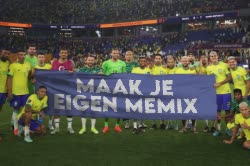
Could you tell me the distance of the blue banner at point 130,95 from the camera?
7.88 meters

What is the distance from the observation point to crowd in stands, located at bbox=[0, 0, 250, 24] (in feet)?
158

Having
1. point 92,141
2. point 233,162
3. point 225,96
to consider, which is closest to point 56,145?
point 92,141

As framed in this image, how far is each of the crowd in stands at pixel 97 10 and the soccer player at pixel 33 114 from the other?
40.6m

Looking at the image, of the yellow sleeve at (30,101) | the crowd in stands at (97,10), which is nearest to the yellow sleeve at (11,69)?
the yellow sleeve at (30,101)

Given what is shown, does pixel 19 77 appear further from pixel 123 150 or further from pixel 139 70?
pixel 123 150

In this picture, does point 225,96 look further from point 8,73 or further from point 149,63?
point 8,73

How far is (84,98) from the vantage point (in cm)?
829

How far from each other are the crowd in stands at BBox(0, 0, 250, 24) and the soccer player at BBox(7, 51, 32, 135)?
40.4 m

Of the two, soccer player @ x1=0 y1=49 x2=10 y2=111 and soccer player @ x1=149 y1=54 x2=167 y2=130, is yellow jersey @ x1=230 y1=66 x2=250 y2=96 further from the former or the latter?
soccer player @ x1=0 y1=49 x2=10 y2=111

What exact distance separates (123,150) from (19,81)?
3.45m

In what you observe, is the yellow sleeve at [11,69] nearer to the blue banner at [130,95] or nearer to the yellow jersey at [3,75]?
the yellow jersey at [3,75]

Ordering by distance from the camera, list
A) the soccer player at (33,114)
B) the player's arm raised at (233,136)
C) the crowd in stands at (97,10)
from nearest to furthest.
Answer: the player's arm raised at (233,136), the soccer player at (33,114), the crowd in stands at (97,10)

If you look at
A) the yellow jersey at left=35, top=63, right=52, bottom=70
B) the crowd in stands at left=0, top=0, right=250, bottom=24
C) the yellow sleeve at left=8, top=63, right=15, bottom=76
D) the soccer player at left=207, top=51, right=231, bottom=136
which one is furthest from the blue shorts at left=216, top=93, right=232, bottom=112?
the crowd in stands at left=0, top=0, right=250, bottom=24

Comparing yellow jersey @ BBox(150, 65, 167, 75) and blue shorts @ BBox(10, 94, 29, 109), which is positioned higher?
yellow jersey @ BBox(150, 65, 167, 75)
